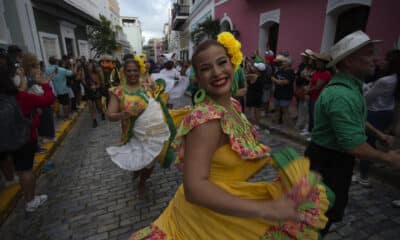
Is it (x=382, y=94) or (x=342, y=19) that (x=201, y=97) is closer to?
(x=382, y=94)

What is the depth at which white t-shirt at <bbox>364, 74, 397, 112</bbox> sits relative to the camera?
3.10m

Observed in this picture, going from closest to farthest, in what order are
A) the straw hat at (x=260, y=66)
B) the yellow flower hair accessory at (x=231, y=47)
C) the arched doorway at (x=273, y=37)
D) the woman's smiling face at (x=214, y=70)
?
the woman's smiling face at (x=214, y=70)
the yellow flower hair accessory at (x=231, y=47)
the straw hat at (x=260, y=66)
the arched doorway at (x=273, y=37)

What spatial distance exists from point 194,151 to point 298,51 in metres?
7.88

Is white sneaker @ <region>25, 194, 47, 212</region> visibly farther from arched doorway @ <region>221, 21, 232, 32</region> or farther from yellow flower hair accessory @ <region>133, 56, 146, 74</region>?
arched doorway @ <region>221, 21, 232, 32</region>

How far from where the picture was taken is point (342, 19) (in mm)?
6363

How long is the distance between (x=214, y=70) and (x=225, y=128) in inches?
12.4

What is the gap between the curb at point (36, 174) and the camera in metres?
3.06

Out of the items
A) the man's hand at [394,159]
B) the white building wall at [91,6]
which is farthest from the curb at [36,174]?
the white building wall at [91,6]

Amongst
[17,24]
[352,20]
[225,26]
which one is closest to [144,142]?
[352,20]

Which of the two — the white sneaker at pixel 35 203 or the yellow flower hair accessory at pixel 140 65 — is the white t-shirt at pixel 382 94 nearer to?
the yellow flower hair accessory at pixel 140 65

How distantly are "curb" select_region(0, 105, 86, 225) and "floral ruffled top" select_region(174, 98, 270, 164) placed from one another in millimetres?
3201

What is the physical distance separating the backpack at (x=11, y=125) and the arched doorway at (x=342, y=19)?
711cm

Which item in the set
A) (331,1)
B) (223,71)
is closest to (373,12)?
(331,1)

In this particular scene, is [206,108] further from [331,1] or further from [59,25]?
[59,25]
